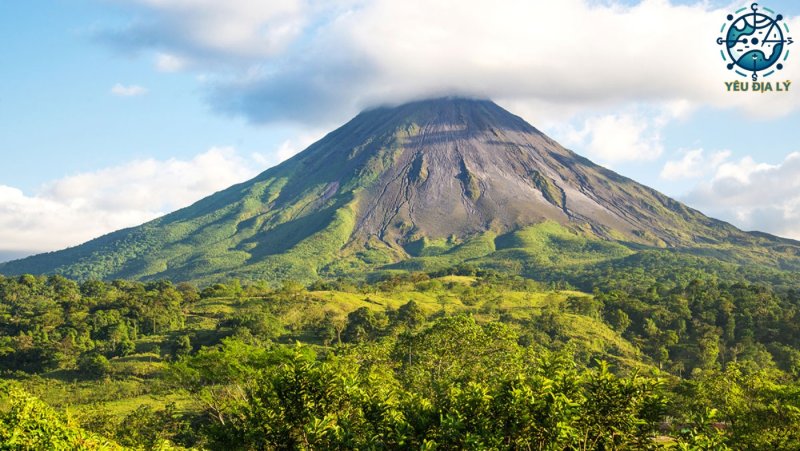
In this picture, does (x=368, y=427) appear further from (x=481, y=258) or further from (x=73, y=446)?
(x=481, y=258)

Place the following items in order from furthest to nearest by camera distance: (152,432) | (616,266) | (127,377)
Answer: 1. (616,266)
2. (127,377)
3. (152,432)

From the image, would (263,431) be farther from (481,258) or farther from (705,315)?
(481,258)

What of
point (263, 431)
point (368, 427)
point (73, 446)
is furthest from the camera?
point (263, 431)

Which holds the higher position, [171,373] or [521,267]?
[171,373]

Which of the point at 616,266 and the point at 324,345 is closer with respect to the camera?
the point at 324,345

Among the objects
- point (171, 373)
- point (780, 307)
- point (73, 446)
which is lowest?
point (780, 307)

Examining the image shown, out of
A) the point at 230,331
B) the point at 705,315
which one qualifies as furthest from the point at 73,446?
the point at 705,315
